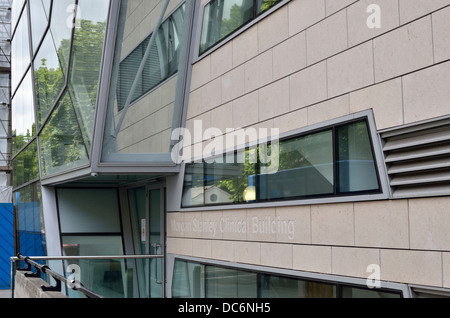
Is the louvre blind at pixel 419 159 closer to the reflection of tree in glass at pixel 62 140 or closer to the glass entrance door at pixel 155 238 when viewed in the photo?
the reflection of tree in glass at pixel 62 140

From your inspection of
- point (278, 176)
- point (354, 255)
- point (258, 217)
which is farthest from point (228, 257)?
point (354, 255)

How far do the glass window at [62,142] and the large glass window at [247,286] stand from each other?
270 centimetres

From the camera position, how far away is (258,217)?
27.2 ft

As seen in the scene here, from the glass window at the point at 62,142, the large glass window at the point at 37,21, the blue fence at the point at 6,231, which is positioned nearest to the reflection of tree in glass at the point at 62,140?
the glass window at the point at 62,142

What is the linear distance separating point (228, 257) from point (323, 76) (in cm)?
333

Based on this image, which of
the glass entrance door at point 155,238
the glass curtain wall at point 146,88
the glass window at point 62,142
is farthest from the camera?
the glass entrance door at point 155,238

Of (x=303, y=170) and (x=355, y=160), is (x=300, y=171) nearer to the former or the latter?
(x=303, y=170)

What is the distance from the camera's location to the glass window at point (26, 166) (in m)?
16.1

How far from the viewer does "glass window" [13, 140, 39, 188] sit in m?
16.1

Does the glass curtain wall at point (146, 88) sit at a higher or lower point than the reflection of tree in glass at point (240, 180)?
higher

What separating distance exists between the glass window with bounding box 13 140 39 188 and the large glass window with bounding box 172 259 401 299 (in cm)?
667
